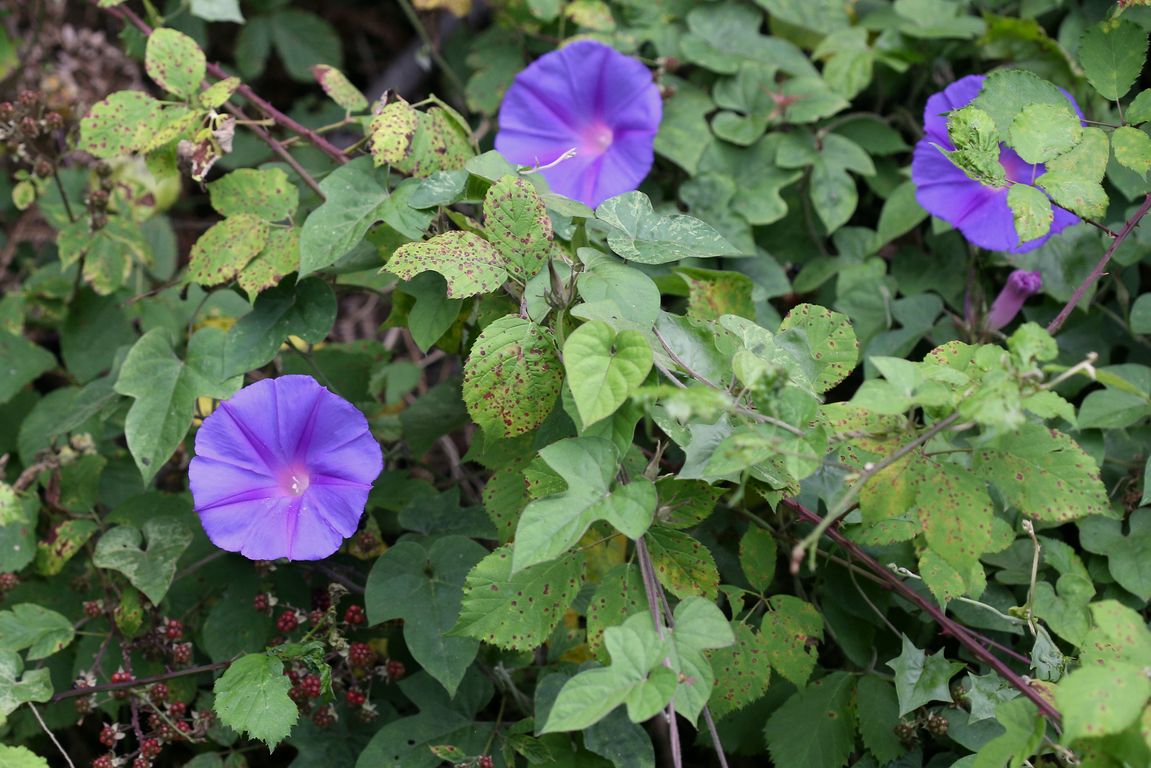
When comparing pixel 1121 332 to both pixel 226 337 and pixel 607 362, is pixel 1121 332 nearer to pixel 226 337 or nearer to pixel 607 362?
pixel 607 362

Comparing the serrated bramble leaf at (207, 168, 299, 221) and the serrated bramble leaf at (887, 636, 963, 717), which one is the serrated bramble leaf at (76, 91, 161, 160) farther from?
the serrated bramble leaf at (887, 636, 963, 717)

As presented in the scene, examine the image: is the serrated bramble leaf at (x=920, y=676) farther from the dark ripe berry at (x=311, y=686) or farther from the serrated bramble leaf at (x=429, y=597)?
the dark ripe berry at (x=311, y=686)

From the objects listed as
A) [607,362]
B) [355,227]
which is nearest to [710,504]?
[607,362]

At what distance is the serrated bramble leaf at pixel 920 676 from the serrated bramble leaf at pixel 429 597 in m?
0.60

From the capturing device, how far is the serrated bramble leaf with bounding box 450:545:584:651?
134cm

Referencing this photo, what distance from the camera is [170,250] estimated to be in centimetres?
243

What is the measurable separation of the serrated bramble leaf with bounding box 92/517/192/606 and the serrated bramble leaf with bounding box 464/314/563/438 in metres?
0.67

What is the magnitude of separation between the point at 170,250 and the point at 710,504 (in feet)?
5.29

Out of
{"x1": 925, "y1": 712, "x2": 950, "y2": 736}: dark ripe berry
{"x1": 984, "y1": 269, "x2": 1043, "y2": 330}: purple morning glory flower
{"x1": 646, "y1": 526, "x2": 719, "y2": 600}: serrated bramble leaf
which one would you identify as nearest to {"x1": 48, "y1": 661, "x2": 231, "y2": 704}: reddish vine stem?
{"x1": 646, "y1": 526, "x2": 719, "y2": 600}: serrated bramble leaf

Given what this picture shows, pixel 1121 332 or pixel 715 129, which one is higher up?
pixel 715 129

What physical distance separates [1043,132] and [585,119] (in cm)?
101

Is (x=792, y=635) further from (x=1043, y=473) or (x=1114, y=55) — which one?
(x=1114, y=55)

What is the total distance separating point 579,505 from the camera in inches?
46.8

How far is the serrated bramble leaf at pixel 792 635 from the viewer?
60.0 inches
